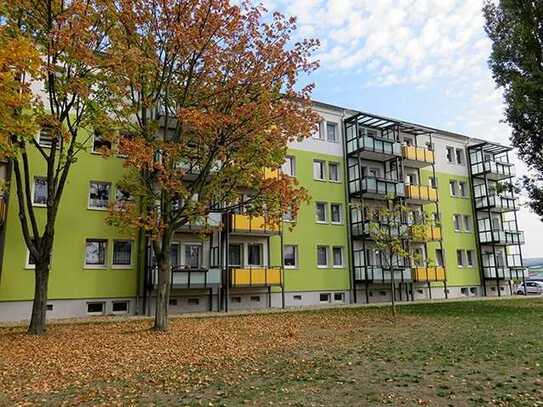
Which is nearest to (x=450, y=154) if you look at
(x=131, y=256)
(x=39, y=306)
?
(x=131, y=256)

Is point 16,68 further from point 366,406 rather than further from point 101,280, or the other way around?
point 101,280

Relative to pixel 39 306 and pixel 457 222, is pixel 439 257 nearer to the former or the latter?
pixel 457 222

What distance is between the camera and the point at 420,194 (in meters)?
31.9

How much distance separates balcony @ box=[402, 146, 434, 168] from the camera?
31.8 metres

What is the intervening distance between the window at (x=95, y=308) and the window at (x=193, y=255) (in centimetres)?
477

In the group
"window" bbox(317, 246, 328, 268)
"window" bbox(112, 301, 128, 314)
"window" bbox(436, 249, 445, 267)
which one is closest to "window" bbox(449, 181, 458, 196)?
"window" bbox(436, 249, 445, 267)

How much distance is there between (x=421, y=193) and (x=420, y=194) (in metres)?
0.17

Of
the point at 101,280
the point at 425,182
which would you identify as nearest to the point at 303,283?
the point at 101,280

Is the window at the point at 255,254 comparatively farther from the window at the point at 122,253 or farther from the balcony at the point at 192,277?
the window at the point at 122,253

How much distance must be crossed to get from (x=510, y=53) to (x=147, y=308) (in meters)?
21.3

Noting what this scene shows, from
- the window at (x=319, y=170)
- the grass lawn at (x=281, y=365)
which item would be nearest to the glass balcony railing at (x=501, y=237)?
the window at (x=319, y=170)

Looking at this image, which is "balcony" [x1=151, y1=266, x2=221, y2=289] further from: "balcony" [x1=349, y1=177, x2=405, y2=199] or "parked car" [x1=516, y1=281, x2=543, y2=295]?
"parked car" [x1=516, y1=281, x2=543, y2=295]

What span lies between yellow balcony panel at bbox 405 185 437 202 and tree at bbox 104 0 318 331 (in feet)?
57.0

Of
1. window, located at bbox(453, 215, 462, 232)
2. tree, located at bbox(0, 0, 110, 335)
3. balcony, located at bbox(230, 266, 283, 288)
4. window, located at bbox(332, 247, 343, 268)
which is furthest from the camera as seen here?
window, located at bbox(453, 215, 462, 232)
